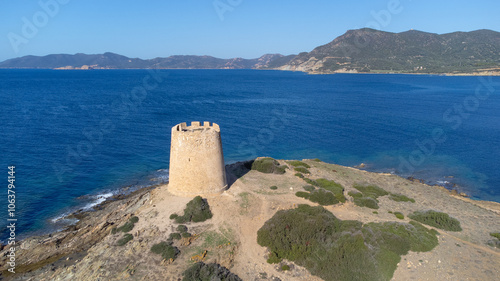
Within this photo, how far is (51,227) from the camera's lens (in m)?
30.6

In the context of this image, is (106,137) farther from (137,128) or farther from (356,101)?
(356,101)

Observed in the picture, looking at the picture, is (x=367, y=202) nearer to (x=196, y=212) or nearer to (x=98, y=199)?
(x=196, y=212)

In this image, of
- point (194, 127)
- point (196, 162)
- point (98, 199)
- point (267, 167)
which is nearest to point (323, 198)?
point (267, 167)

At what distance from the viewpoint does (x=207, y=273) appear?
Answer: 2086cm

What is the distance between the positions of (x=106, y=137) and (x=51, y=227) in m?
32.1

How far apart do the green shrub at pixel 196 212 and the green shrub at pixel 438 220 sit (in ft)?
60.5

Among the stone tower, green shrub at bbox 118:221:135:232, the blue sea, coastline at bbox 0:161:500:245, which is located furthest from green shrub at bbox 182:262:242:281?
the blue sea

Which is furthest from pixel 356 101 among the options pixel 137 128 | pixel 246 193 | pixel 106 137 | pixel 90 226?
pixel 90 226

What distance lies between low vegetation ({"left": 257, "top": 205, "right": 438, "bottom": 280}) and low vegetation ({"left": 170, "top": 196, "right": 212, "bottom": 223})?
15.9 feet

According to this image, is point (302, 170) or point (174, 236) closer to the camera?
point (174, 236)

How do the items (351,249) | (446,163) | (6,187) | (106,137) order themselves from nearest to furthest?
1. (351,249)
2. (6,187)
3. (446,163)
4. (106,137)

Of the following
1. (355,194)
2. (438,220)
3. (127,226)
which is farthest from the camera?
(355,194)

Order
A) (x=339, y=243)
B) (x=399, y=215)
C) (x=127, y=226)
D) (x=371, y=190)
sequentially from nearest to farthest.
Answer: (x=339, y=243) → (x=127, y=226) → (x=399, y=215) → (x=371, y=190)

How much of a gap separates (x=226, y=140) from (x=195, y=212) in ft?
112
